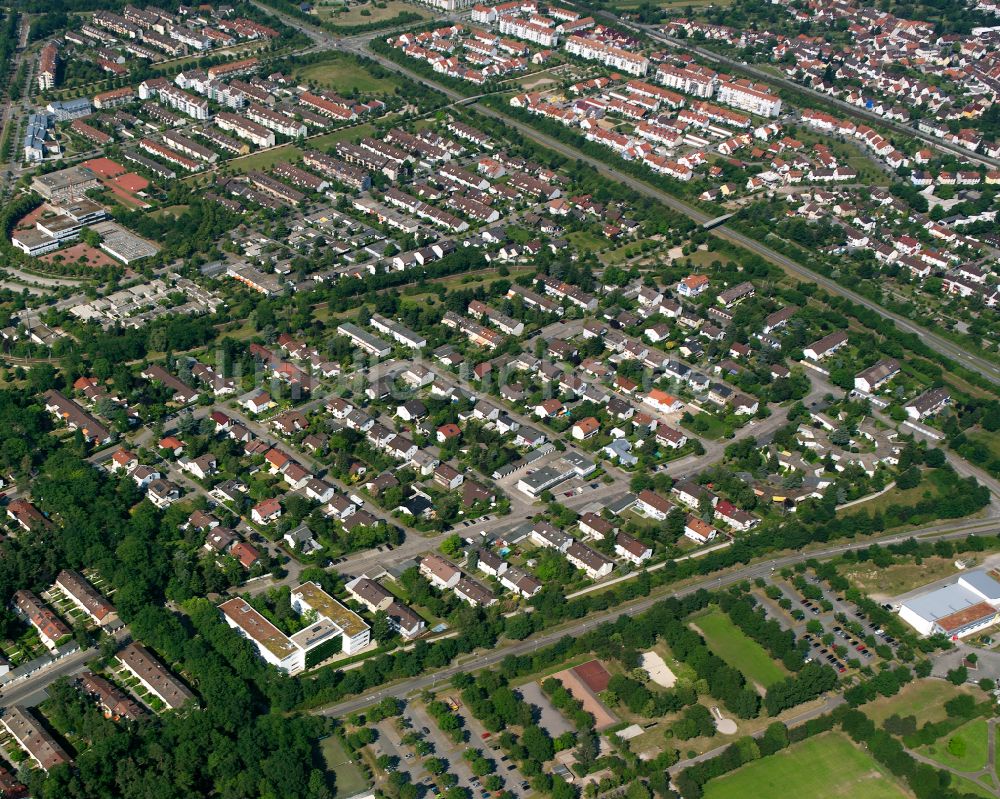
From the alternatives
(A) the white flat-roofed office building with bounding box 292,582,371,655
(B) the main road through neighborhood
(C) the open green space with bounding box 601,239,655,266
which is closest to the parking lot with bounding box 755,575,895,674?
(A) the white flat-roofed office building with bounding box 292,582,371,655

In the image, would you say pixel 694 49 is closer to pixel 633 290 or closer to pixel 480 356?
pixel 633 290

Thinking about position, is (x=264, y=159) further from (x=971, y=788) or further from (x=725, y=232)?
(x=971, y=788)

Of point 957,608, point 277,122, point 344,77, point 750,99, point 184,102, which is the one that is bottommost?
point 957,608

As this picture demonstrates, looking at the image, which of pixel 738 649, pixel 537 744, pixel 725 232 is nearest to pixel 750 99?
pixel 725 232

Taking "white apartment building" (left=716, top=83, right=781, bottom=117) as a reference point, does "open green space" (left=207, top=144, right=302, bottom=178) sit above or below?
below

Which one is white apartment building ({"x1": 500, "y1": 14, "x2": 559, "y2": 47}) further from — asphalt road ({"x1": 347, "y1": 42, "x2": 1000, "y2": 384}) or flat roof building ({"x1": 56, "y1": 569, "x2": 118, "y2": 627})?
flat roof building ({"x1": 56, "y1": 569, "x2": 118, "y2": 627})

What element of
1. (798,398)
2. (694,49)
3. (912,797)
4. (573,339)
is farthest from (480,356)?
(694,49)
